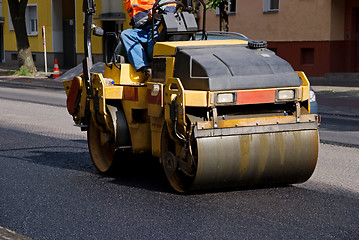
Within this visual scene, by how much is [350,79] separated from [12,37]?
80.1ft

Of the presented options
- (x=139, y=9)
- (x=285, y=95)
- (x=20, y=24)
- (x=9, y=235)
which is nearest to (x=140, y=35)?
(x=139, y=9)

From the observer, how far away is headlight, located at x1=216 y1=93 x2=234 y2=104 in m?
6.99

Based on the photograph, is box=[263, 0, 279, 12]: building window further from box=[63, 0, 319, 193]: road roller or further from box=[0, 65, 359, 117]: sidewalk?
box=[63, 0, 319, 193]: road roller

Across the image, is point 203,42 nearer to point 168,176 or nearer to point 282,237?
point 168,176

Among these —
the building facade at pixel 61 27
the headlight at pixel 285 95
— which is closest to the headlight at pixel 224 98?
the headlight at pixel 285 95

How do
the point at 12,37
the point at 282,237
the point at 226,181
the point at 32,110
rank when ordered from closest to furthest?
the point at 282,237
the point at 226,181
the point at 32,110
the point at 12,37

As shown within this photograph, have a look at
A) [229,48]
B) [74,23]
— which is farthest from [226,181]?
[74,23]

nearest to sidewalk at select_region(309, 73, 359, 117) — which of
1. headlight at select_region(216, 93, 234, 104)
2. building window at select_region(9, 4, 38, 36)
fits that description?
headlight at select_region(216, 93, 234, 104)

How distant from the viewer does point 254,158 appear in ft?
23.4

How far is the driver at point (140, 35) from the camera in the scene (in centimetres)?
825

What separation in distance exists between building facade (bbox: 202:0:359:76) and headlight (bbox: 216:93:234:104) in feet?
67.1

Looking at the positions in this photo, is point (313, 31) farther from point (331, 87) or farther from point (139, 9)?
point (139, 9)

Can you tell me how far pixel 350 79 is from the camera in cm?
2566

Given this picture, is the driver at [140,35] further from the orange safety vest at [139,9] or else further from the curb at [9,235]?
the curb at [9,235]
